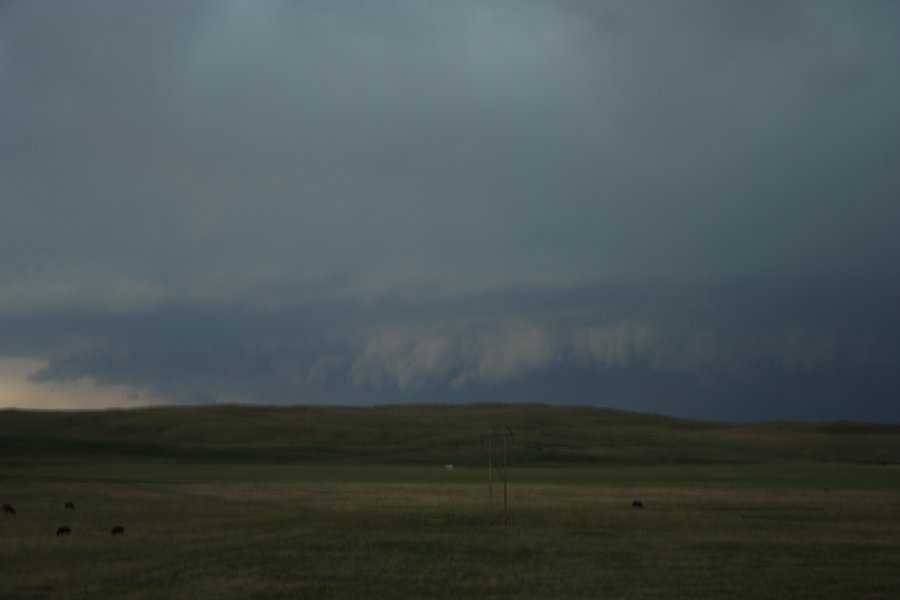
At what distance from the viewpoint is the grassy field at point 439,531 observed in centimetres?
2244

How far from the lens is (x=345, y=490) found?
5425 cm

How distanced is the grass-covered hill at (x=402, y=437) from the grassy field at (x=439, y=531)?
6.72 metres

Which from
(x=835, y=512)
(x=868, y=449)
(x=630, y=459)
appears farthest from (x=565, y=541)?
(x=868, y=449)

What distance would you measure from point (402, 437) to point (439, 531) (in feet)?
288

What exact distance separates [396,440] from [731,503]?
74630 mm

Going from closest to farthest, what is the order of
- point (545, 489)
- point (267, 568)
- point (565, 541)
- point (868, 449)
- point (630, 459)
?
point (267, 568), point (565, 541), point (545, 489), point (630, 459), point (868, 449)

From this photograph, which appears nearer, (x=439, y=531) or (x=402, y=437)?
(x=439, y=531)

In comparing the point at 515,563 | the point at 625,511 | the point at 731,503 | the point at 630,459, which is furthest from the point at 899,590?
the point at 630,459

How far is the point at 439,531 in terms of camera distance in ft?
111

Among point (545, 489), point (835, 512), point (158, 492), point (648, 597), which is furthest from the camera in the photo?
point (545, 489)

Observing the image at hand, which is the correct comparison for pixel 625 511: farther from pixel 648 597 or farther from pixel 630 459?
pixel 630 459

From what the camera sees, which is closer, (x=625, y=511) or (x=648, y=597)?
(x=648, y=597)

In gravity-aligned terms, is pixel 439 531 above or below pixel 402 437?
below

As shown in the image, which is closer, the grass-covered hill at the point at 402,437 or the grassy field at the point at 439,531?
the grassy field at the point at 439,531
